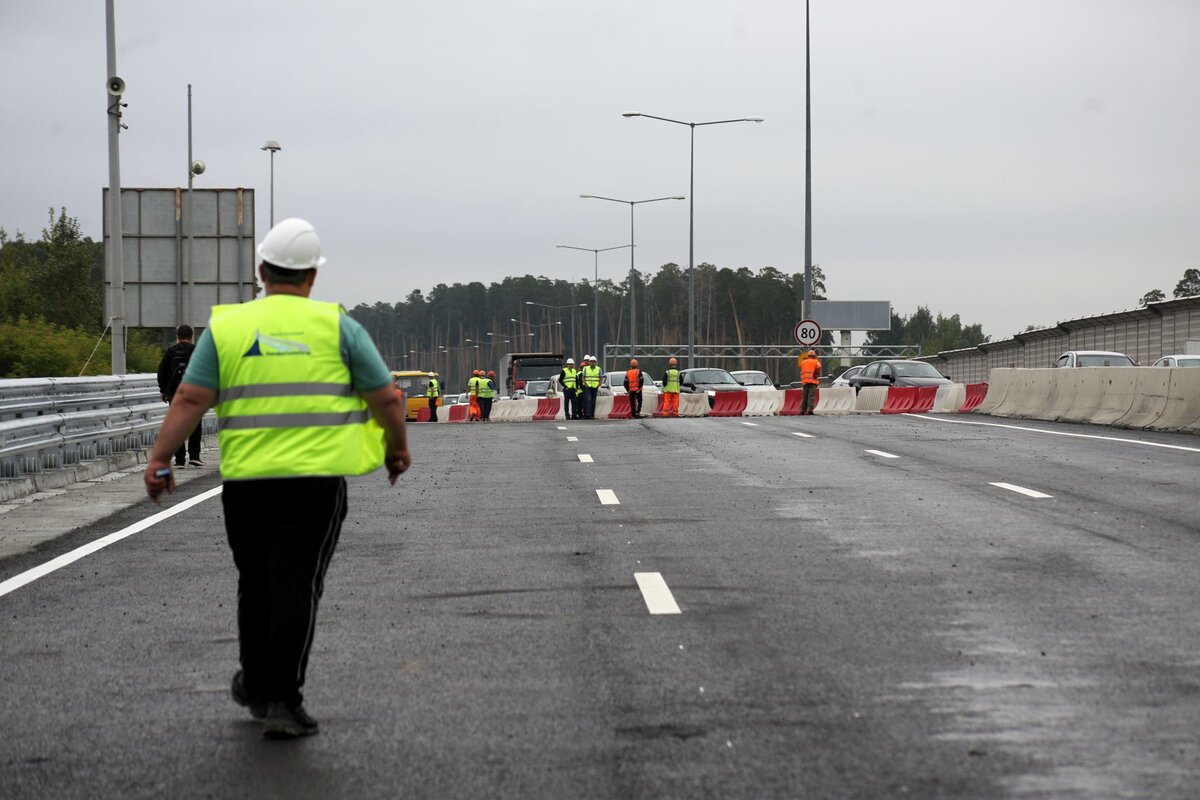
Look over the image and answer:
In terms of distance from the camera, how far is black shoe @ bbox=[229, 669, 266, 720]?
5984 mm

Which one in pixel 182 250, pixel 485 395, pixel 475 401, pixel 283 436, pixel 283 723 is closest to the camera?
pixel 283 723

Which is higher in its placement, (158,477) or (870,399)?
(158,477)

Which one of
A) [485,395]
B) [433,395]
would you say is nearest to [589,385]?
[485,395]

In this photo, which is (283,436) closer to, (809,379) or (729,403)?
(809,379)

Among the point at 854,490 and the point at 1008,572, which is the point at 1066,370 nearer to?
the point at 854,490

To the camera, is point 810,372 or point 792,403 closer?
point 810,372

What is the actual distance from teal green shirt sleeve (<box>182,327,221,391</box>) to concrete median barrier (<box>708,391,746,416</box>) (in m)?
40.9

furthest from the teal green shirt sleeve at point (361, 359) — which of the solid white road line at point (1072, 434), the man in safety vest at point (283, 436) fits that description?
the solid white road line at point (1072, 434)

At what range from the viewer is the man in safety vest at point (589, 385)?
45.6m

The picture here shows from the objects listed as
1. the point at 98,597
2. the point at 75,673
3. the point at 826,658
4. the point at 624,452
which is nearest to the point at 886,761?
the point at 826,658

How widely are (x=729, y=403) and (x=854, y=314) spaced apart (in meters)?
90.5

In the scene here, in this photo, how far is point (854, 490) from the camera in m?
16.1

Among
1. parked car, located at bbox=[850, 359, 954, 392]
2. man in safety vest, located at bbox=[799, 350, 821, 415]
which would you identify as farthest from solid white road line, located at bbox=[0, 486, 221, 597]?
parked car, located at bbox=[850, 359, 954, 392]

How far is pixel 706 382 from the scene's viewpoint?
51.9 meters
